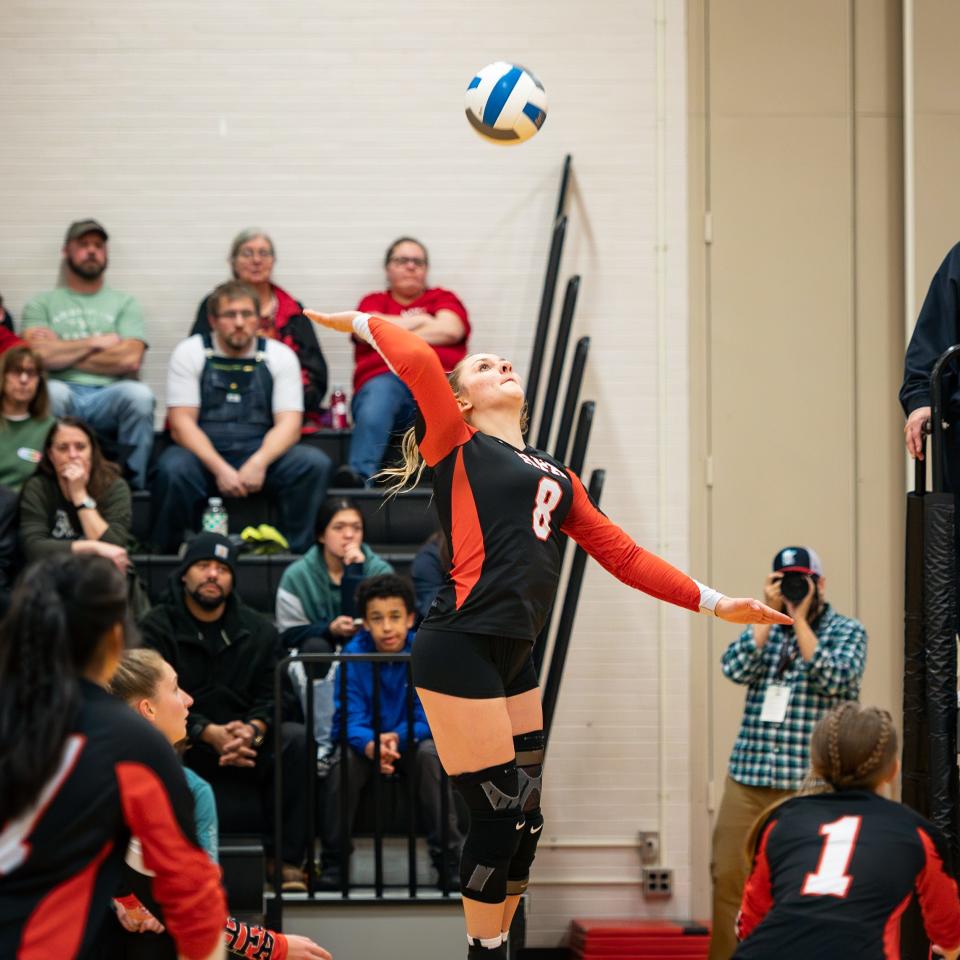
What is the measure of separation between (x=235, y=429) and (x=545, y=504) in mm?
3384

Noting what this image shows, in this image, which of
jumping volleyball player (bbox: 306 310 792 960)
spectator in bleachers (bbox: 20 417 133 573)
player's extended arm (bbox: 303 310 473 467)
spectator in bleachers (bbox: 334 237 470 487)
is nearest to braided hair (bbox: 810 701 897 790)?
jumping volleyball player (bbox: 306 310 792 960)

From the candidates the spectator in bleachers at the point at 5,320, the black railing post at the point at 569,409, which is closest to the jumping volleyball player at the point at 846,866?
the black railing post at the point at 569,409

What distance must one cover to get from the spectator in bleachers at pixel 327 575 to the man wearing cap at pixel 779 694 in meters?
1.57

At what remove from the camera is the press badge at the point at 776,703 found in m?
5.27

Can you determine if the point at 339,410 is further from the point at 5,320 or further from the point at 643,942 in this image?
the point at 643,942

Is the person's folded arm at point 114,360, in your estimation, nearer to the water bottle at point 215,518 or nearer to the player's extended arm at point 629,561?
the water bottle at point 215,518

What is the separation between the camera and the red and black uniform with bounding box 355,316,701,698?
3131 millimetres

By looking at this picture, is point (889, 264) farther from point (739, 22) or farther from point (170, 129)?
point (170, 129)

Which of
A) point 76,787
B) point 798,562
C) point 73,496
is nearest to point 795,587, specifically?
point 798,562

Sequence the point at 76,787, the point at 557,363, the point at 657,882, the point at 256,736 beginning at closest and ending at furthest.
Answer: the point at 76,787
the point at 256,736
the point at 557,363
the point at 657,882

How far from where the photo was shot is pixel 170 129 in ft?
22.9

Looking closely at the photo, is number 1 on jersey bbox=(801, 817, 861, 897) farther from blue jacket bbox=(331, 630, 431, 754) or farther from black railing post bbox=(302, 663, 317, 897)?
blue jacket bbox=(331, 630, 431, 754)

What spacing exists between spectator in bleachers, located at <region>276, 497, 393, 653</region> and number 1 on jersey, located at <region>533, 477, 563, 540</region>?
240cm

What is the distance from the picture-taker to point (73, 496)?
580 cm
